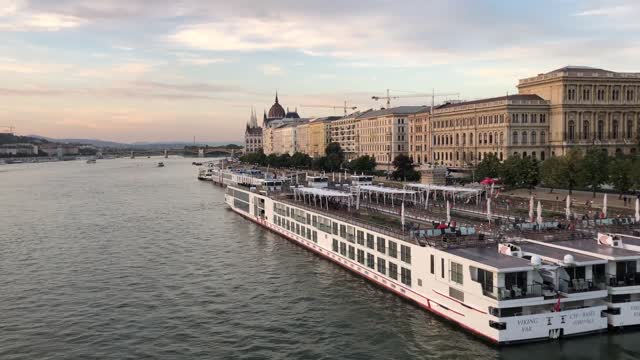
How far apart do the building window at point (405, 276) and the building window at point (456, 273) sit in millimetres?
5143

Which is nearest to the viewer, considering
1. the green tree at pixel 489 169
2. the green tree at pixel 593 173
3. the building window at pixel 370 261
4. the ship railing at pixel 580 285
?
the ship railing at pixel 580 285

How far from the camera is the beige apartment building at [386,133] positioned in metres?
140

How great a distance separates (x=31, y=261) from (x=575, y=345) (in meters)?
39.6

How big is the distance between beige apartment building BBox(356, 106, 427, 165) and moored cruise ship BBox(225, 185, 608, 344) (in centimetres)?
9995

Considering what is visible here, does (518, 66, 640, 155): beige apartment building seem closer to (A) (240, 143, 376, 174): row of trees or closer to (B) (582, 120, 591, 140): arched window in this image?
(B) (582, 120, 591, 140): arched window

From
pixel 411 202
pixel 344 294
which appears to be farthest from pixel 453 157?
pixel 344 294

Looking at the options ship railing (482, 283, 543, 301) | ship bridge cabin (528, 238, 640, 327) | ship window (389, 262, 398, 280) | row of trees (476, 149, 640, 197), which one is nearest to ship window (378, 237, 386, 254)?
ship window (389, 262, 398, 280)

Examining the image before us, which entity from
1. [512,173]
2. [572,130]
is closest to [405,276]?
[512,173]

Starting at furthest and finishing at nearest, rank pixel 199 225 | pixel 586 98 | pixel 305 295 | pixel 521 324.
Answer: pixel 586 98
pixel 199 225
pixel 305 295
pixel 521 324

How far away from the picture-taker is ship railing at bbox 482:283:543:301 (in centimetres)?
2689

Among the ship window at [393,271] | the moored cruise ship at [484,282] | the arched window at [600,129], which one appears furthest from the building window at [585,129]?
the ship window at [393,271]

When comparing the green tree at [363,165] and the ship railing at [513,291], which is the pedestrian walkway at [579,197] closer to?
the ship railing at [513,291]

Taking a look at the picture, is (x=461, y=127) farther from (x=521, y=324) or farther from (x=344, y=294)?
(x=521, y=324)

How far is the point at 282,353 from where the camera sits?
28.3m
